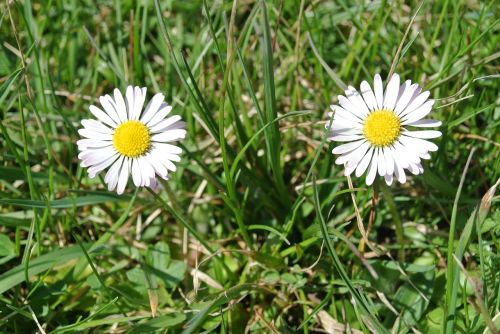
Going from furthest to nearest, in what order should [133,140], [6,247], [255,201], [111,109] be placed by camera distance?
[255,201] < [6,247] < [111,109] < [133,140]

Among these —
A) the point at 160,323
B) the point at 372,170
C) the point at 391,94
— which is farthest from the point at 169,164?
the point at 391,94

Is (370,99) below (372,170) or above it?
above

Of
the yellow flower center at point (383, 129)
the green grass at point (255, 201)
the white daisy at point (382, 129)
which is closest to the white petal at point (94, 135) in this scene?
the green grass at point (255, 201)

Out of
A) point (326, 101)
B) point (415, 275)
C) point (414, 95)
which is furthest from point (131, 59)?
point (415, 275)

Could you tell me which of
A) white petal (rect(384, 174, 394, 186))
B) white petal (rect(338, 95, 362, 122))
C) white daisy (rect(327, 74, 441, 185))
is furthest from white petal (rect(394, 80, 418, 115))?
white petal (rect(384, 174, 394, 186))

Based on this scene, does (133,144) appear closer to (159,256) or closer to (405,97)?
(159,256)

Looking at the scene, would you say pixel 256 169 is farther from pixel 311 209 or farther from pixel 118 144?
pixel 118 144

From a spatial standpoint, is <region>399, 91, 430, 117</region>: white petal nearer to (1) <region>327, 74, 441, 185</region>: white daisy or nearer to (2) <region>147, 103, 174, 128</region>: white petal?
(1) <region>327, 74, 441, 185</region>: white daisy
